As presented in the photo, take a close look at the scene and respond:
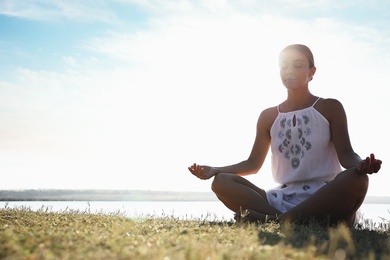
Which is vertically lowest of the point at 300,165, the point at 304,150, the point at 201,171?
the point at 201,171

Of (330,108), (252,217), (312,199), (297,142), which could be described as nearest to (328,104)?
(330,108)

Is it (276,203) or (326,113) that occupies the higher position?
(326,113)

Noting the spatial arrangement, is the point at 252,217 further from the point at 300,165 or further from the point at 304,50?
the point at 304,50

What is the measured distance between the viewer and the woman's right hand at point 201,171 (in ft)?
20.2

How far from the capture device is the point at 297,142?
20.5ft

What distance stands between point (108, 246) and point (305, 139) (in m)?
3.91

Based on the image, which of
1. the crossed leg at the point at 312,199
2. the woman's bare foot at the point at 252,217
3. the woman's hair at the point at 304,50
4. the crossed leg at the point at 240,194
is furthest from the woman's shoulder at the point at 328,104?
the woman's bare foot at the point at 252,217

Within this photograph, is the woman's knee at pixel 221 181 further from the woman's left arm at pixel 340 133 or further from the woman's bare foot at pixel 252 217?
the woman's left arm at pixel 340 133

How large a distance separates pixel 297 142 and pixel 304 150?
171mm

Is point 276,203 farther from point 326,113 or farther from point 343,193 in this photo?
point 326,113

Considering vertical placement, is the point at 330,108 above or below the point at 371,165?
above

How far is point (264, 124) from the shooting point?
6961mm

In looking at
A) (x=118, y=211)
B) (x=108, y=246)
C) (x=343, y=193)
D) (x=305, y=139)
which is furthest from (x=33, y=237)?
(x=118, y=211)

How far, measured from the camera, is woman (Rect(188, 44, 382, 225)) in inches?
220
